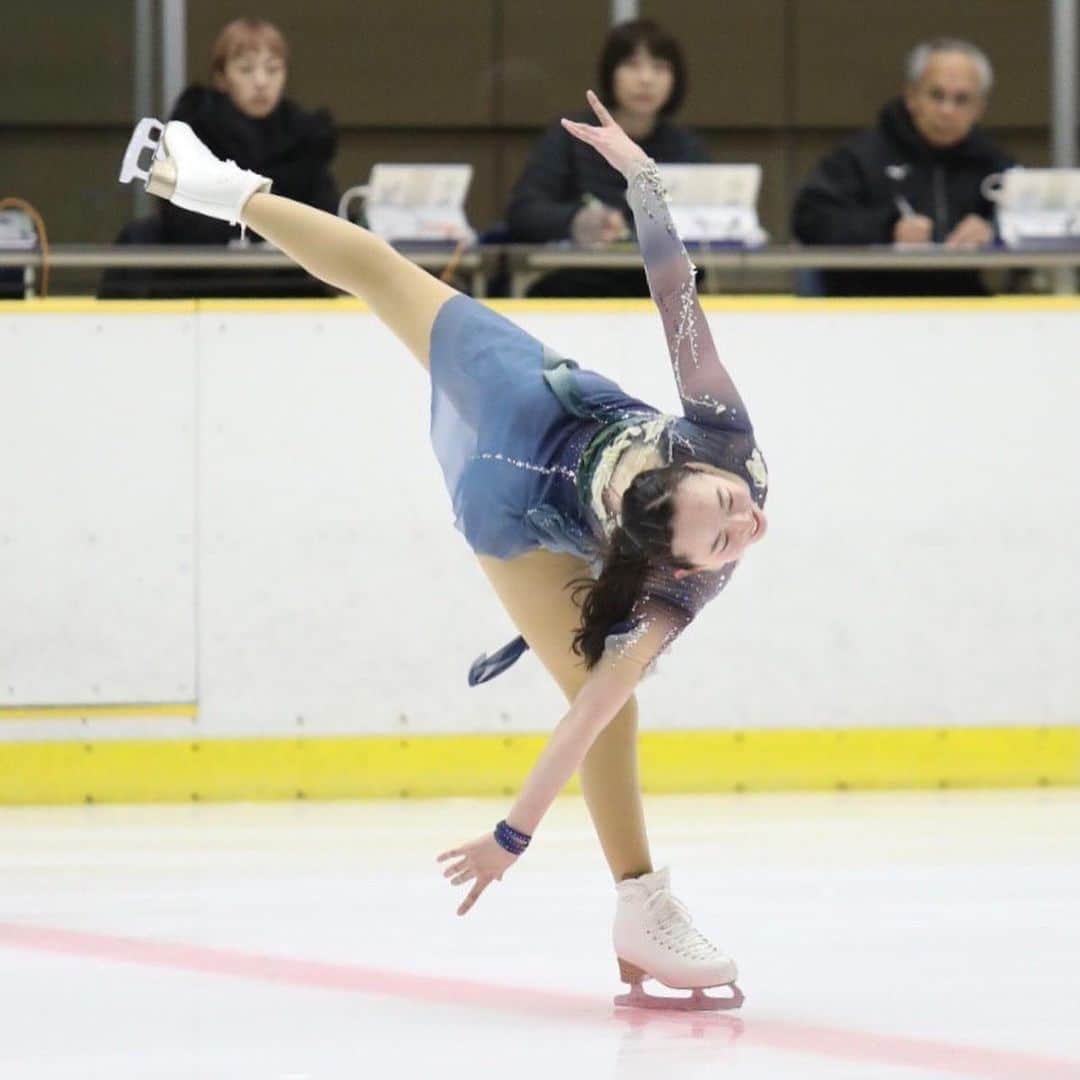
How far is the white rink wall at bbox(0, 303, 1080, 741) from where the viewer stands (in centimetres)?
563

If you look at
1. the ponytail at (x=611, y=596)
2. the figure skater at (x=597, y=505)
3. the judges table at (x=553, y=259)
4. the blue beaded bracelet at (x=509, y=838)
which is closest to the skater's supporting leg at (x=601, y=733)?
the figure skater at (x=597, y=505)

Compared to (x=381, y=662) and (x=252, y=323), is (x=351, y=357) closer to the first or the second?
(x=252, y=323)

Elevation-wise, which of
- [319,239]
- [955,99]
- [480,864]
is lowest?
[480,864]

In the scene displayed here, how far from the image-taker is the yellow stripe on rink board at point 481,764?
18.5 ft

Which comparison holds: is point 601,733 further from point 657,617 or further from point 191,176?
point 191,176

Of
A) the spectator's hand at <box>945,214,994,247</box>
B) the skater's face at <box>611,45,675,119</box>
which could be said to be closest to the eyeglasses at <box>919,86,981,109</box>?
the spectator's hand at <box>945,214,994,247</box>

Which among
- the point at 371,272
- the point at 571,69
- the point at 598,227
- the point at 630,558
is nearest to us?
the point at 630,558

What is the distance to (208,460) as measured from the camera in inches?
223

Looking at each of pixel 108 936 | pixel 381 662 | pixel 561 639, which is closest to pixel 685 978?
pixel 561 639

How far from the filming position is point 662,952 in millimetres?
3252

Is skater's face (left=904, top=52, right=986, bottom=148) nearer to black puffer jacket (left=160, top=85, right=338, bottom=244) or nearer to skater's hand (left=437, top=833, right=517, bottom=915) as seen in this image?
black puffer jacket (left=160, top=85, right=338, bottom=244)

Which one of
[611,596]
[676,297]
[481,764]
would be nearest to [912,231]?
[481,764]

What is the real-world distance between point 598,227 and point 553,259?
0.20 meters

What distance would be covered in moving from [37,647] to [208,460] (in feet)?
2.03
